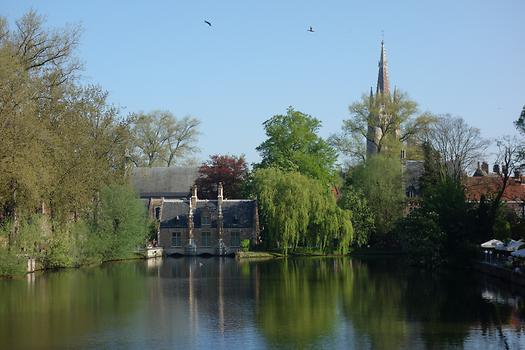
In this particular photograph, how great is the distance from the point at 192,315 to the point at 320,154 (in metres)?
42.8

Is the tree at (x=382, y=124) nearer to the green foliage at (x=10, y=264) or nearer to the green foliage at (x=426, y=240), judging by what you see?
the green foliage at (x=426, y=240)

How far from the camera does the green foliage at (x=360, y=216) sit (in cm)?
6600

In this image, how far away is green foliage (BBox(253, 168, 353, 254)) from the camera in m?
63.2

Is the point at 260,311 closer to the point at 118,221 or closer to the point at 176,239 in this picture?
the point at 118,221

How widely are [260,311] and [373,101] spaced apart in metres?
46.9

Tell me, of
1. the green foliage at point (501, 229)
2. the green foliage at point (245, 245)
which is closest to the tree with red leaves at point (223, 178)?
the green foliage at point (245, 245)

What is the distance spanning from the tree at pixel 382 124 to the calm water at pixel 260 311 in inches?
1100

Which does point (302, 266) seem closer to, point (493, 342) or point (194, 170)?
point (493, 342)

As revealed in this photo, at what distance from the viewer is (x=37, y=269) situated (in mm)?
48906

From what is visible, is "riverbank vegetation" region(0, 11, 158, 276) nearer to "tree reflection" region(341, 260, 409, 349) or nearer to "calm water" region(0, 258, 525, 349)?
"calm water" region(0, 258, 525, 349)

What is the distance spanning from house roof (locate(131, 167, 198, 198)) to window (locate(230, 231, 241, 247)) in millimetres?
18468

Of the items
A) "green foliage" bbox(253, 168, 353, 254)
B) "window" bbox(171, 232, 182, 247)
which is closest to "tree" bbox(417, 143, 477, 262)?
"green foliage" bbox(253, 168, 353, 254)

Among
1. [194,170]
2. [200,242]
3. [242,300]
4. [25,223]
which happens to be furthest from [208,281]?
[194,170]

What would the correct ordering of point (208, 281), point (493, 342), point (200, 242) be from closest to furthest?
point (493, 342) < point (208, 281) < point (200, 242)
